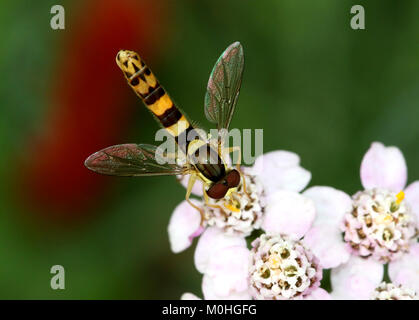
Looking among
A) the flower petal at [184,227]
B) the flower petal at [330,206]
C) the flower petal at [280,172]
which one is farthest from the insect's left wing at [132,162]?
the flower petal at [330,206]

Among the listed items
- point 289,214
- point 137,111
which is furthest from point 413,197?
A: point 137,111

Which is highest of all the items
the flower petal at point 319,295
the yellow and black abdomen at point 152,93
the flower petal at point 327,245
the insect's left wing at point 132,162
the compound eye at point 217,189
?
the yellow and black abdomen at point 152,93

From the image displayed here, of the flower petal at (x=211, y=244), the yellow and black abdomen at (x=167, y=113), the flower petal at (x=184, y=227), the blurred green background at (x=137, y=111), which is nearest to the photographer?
the yellow and black abdomen at (x=167, y=113)

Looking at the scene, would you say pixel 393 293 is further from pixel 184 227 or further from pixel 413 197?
pixel 184 227

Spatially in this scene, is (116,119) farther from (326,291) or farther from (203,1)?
(326,291)

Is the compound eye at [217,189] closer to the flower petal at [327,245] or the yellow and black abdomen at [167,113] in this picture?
the yellow and black abdomen at [167,113]

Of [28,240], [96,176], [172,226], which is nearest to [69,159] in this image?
[96,176]
